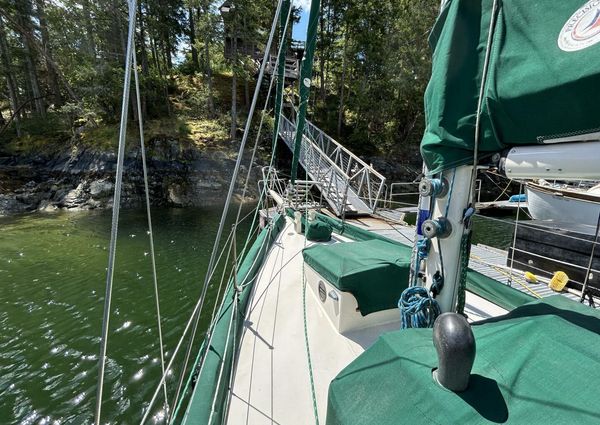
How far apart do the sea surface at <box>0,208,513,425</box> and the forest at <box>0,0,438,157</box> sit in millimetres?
9410

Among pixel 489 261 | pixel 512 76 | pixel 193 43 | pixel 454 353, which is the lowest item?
pixel 489 261

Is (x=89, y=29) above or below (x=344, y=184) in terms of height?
above

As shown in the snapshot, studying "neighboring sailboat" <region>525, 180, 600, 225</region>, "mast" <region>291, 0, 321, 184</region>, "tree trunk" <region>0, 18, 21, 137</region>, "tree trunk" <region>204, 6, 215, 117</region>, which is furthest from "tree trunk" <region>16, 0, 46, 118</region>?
"neighboring sailboat" <region>525, 180, 600, 225</region>

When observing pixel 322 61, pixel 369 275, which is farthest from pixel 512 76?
pixel 322 61

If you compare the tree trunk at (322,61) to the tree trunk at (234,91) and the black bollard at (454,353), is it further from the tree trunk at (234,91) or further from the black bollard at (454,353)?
the black bollard at (454,353)

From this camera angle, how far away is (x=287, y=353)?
2.34 meters

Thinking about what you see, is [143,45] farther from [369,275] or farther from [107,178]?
[369,275]

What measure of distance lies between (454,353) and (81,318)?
612 cm

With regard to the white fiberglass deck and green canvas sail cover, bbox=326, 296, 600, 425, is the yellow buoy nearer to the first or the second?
the white fiberglass deck

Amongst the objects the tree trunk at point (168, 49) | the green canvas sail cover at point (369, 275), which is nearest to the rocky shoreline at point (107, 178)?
the tree trunk at point (168, 49)

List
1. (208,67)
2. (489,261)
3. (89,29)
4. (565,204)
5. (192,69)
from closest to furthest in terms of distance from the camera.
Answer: (489,261), (565,204), (89,29), (208,67), (192,69)

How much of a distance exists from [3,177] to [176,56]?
1387 centimetres

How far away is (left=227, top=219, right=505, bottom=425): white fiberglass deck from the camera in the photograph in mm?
1869

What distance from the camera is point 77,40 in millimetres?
15750
